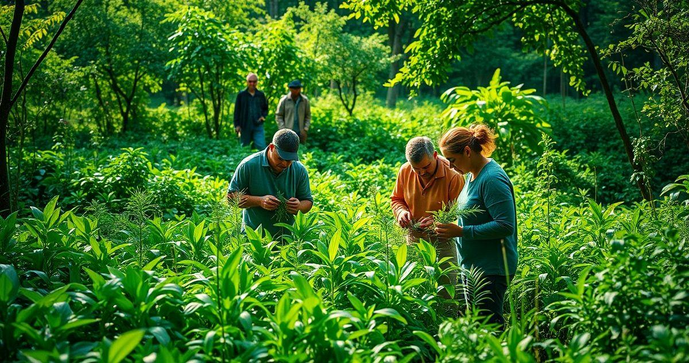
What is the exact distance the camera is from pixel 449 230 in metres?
3.86

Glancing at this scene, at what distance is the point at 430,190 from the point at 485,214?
0.79 metres

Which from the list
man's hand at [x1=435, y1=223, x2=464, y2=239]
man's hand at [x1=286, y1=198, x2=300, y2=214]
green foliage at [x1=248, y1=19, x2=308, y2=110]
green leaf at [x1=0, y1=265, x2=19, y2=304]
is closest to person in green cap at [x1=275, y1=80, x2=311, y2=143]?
green foliage at [x1=248, y1=19, x2=308, y2=110]

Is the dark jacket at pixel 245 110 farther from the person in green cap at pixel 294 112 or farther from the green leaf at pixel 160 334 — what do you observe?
the green leaf at pixel 160 334

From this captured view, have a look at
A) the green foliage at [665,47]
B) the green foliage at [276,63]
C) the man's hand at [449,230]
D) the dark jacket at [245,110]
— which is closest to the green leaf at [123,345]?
the man's hand at [449,230]

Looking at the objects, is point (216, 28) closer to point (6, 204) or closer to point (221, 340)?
point (6, 204)

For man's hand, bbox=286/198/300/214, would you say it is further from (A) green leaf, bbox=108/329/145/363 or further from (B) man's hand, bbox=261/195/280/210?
(A) green leaf, bbox=108/329/145/363

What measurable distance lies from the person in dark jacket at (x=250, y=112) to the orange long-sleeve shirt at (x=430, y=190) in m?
8.21

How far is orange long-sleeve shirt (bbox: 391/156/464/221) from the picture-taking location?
15.3 ft

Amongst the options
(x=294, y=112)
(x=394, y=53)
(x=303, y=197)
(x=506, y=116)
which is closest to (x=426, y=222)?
(x=303, y=197)

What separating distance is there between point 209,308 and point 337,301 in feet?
2.99

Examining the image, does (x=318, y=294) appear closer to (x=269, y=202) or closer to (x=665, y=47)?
(x=269, y=202)

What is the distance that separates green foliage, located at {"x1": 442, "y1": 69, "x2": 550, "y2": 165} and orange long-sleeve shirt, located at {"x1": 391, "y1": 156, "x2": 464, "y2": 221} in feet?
17.5

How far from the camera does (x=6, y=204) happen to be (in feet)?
16.9

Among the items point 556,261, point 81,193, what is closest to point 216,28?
point 81,193
